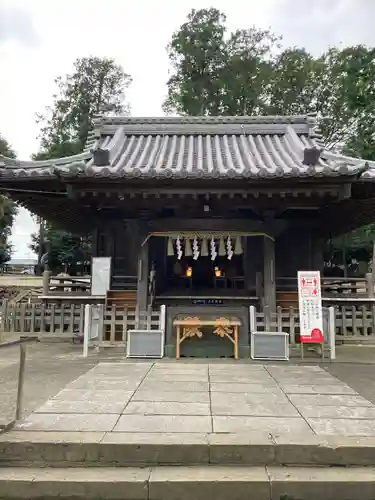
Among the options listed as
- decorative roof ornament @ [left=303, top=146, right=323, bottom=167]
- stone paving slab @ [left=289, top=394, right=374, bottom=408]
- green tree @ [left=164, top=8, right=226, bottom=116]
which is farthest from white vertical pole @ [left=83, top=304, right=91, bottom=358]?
green tree @ [left=164, top=8, right=226, bottom=116]

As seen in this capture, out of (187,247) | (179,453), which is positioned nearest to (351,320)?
(187,247)

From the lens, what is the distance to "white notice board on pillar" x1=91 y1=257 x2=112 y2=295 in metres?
9.60

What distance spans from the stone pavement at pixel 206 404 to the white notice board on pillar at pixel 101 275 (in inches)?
127

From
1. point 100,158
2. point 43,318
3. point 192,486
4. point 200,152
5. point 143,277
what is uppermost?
point 200,152

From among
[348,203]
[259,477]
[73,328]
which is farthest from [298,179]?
[73,328]

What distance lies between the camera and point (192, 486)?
2.95 meters

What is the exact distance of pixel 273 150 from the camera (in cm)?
1064

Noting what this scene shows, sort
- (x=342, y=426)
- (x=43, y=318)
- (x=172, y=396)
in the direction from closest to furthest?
(x=342, y=426) → (x=172, y=396) → (x=43, y=318)

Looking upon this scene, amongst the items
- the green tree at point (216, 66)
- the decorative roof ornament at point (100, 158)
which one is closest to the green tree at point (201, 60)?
the green tree at point (216, 66)

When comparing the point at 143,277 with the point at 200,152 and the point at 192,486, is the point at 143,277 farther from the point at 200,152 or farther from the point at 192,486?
the point at 192,486

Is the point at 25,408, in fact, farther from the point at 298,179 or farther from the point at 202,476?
the point at 298,179

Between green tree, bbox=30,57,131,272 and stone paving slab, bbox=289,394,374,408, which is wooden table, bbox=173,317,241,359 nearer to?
stone paving slab, bbox=289,394,374,408

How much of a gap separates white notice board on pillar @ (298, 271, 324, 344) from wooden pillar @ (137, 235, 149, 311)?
3455 mm

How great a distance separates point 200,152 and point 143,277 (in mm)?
3817
